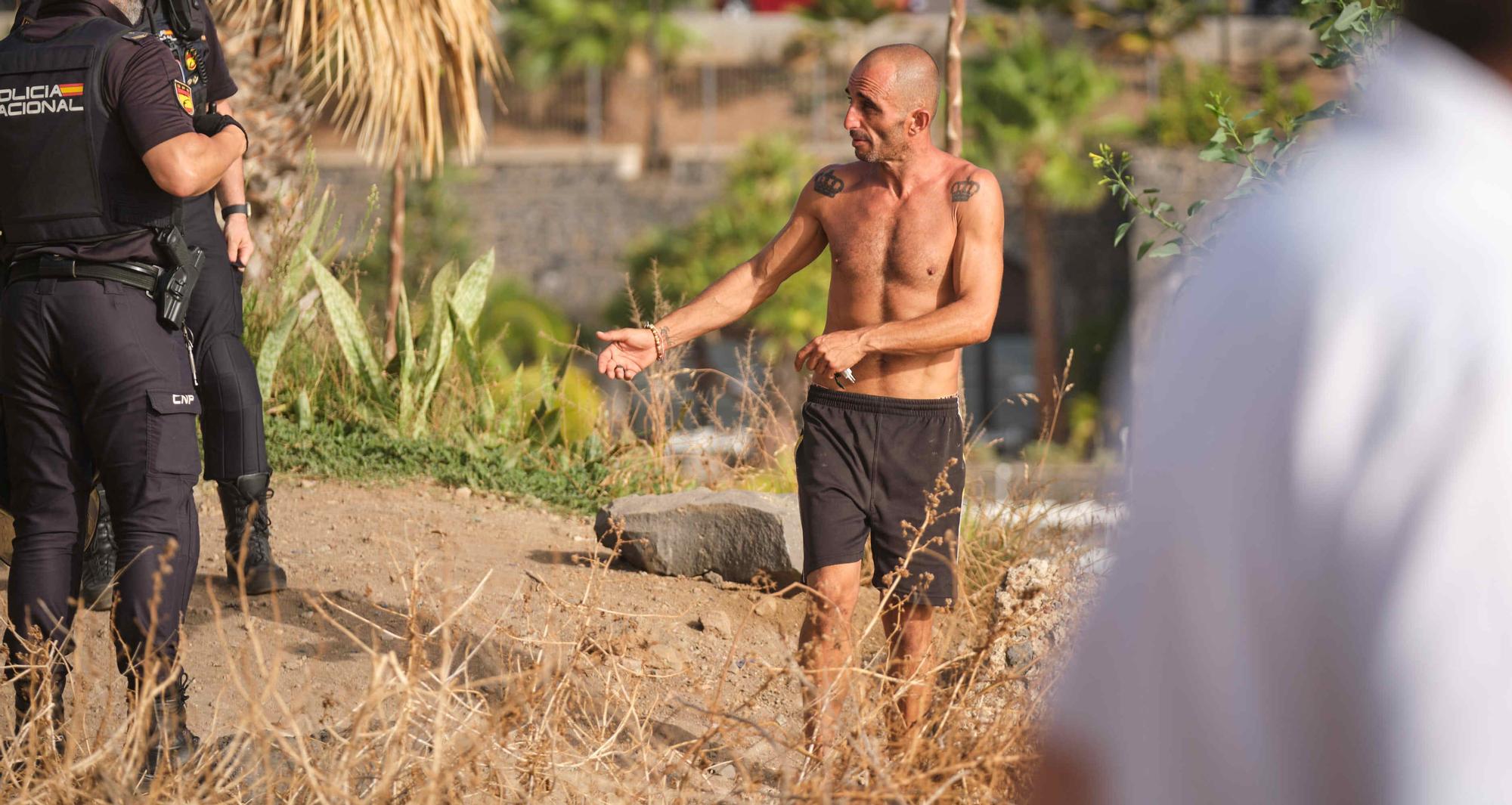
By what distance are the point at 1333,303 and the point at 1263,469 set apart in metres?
0.09

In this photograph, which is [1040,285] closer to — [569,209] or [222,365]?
[569,209]

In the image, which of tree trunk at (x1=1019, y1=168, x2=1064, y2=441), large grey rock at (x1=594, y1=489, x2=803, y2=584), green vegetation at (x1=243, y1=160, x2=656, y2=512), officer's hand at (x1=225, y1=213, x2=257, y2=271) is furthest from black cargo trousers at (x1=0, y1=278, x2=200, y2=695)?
tree trunk at (x1=1019, y1=168, x2=1064, y2=441)

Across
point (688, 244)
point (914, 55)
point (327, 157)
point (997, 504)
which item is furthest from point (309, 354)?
point (327, 157)

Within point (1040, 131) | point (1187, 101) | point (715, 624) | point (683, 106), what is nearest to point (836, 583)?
point (715, 624)

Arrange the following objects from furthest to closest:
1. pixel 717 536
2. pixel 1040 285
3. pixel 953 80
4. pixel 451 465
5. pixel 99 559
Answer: pixel 1040 285 → pixel 451 465 → pixel 953 80 → pixel 717 536 → pixel 99 559

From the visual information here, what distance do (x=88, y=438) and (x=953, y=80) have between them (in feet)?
12.9

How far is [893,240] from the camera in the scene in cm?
371

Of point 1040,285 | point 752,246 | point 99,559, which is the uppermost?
point 99,559

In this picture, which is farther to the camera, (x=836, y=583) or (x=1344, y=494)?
(x=836, y=583)

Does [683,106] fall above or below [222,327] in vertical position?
below

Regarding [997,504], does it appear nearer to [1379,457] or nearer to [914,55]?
[914,55]

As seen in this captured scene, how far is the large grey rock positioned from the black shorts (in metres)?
1.47

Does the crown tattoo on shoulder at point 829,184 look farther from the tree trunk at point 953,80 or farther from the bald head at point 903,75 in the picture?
the tree trunk at point 953,80

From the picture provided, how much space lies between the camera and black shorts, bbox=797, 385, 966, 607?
3.66 m
